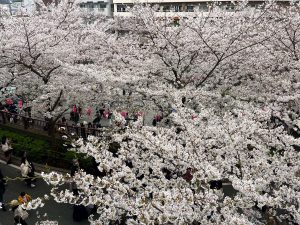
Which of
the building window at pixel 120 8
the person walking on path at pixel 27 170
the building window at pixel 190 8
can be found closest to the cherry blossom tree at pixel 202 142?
the person walking on path at pixel 27 170

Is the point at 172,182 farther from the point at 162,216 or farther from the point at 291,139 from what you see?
the point at 291,139

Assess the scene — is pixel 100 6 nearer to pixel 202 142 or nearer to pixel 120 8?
pixel 120 8

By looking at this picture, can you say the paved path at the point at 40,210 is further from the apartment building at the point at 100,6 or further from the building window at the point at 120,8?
the apartment building at the point at 100,6

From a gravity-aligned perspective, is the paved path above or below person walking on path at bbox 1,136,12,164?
below

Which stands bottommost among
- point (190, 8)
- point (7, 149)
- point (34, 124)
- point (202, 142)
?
point (7, 149)

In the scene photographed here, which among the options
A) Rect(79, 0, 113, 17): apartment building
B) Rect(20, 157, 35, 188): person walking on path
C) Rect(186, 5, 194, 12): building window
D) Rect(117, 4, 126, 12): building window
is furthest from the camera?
Rect(79, 0, 113, 17): apartment building

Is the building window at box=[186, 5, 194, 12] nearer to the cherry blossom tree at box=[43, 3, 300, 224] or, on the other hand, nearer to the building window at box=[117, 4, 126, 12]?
the building window at box=[117, 4, 126, 12]

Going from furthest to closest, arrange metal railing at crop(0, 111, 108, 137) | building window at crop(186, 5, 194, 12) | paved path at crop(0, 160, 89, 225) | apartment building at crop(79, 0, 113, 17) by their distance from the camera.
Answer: apartment building at crop(79, 0, 113, 17) → building window at crop(186, 5, 194, 12) → metal railing at crop(0, 111, 108, 137) → paved path at crop(0, 160, 89, 225)

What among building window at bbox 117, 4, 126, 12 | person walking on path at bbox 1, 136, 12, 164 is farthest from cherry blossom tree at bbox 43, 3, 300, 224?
building window at bbox 117, 4, 126, 12

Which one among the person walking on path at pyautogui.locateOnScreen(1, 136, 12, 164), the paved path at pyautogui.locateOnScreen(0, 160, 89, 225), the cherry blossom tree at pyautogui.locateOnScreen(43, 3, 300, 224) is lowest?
the paved path at pyautogui.locateOnScreen(0, 160, 89, 225)

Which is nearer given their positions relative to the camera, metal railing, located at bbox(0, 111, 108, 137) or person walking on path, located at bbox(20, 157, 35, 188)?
person walking on path, located at bbox(20, 157, 35, 188)

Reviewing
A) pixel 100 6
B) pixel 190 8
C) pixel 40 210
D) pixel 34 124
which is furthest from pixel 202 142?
pixel 100 6

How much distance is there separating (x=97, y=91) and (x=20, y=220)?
6065 mm

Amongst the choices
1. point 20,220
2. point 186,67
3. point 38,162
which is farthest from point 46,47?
point 20,220
